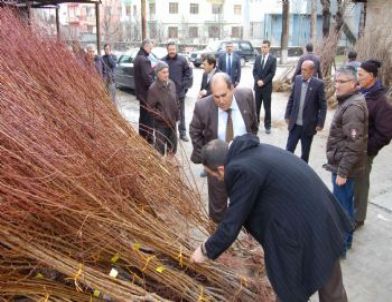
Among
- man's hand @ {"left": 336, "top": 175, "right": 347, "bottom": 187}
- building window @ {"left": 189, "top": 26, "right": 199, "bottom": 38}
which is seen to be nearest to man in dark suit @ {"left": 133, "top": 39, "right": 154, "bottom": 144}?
man's hand @ {"left": 336, "top": 175, "right": 347, "bottom": 187}

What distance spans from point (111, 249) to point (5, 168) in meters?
0.72

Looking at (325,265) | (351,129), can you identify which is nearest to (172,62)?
(351,129)

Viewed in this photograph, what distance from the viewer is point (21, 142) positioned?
231cm

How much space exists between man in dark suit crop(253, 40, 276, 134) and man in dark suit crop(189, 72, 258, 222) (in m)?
4.47

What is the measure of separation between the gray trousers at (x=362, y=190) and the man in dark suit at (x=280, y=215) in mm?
1812

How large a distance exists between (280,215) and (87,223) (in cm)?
105

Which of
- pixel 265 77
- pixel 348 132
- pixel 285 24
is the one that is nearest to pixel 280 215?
pixel 348 132

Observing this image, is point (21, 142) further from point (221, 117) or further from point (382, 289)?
point (382, 289)

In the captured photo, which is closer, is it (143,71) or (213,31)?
(143,71)

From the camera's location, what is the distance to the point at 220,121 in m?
3.63

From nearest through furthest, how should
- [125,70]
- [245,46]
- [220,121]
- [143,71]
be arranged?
[220,121], [143,71], [125,70], [245,46]

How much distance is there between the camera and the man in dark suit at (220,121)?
11.6ft

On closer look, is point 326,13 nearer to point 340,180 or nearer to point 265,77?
point 265,77

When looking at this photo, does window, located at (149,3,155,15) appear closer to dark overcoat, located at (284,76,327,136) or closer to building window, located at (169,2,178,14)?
building window, located at (169,2,178,14)
